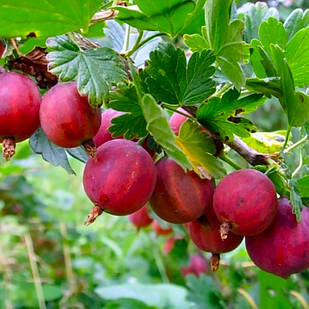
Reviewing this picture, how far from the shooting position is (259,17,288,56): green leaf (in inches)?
26.1

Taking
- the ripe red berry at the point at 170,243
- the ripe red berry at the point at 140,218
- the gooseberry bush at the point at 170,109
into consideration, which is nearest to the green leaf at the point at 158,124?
the gooseberry bush at the point at 170,109

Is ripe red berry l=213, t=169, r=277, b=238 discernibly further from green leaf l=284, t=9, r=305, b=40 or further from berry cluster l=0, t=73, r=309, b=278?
green leaf l=284, t=9, r=305, b=40

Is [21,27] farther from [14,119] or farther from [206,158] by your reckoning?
[206,158]

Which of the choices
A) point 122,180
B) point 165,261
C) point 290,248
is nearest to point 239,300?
point 165,261

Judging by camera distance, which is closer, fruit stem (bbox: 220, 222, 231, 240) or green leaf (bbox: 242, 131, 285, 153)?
fruit stem (bbox: 220, 222, 231, 240)

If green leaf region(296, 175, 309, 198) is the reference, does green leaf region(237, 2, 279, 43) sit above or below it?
above

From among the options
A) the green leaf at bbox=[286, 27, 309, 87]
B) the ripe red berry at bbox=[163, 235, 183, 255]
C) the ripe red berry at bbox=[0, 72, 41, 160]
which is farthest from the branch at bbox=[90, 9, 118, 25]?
the ripe red berry at bbox=[163, 235, 183, 255]

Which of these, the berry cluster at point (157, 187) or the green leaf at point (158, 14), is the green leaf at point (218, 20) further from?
the berry cluster at point (157, 187)

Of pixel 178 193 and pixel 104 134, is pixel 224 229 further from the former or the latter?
pixel 104 134

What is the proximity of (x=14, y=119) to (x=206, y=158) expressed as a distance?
0.71 ft

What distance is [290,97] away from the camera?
598 mm

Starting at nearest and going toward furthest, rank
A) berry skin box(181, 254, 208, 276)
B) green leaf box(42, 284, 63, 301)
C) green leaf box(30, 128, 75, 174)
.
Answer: green leaf box(30, 128, 75, 174), green leaf box(42, 284, 63, 301), berry skin box(181, 254, 208, 276)

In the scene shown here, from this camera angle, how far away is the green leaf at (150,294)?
1.41 m

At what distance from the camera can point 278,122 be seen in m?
2.76
